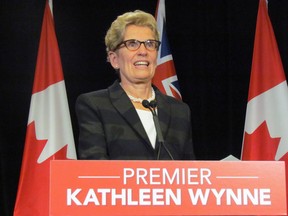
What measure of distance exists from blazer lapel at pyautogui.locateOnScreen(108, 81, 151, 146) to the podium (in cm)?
46

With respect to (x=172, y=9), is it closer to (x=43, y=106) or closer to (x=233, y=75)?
(x=233, y=75)

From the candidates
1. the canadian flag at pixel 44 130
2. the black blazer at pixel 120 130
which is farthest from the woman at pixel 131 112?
the canadian flag at pixel 44 130

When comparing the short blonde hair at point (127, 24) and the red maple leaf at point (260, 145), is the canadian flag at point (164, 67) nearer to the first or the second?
the red maple leaf at point (260, 145)

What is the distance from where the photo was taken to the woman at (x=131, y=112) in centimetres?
154

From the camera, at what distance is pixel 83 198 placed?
1.06 m

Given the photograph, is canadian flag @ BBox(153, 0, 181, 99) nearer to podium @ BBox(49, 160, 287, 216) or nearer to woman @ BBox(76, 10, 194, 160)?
woman @ BBox(76, 10, 194, 160)

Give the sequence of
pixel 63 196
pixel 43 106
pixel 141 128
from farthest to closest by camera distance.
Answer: pixel 43 106
pixel 141 128
pixel 63 196

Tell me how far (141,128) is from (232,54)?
2535 millimetres

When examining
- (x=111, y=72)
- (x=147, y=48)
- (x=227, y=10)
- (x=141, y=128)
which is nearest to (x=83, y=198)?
(x=141, y=128)

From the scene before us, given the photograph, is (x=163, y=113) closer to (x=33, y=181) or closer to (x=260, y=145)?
(x=33, y=181)

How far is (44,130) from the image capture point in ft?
11.6

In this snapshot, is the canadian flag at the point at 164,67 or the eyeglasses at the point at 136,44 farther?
the canadian flag at the point at 164,67

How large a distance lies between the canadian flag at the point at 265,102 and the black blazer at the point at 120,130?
208cm

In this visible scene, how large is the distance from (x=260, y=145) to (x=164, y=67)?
2.90 feet
